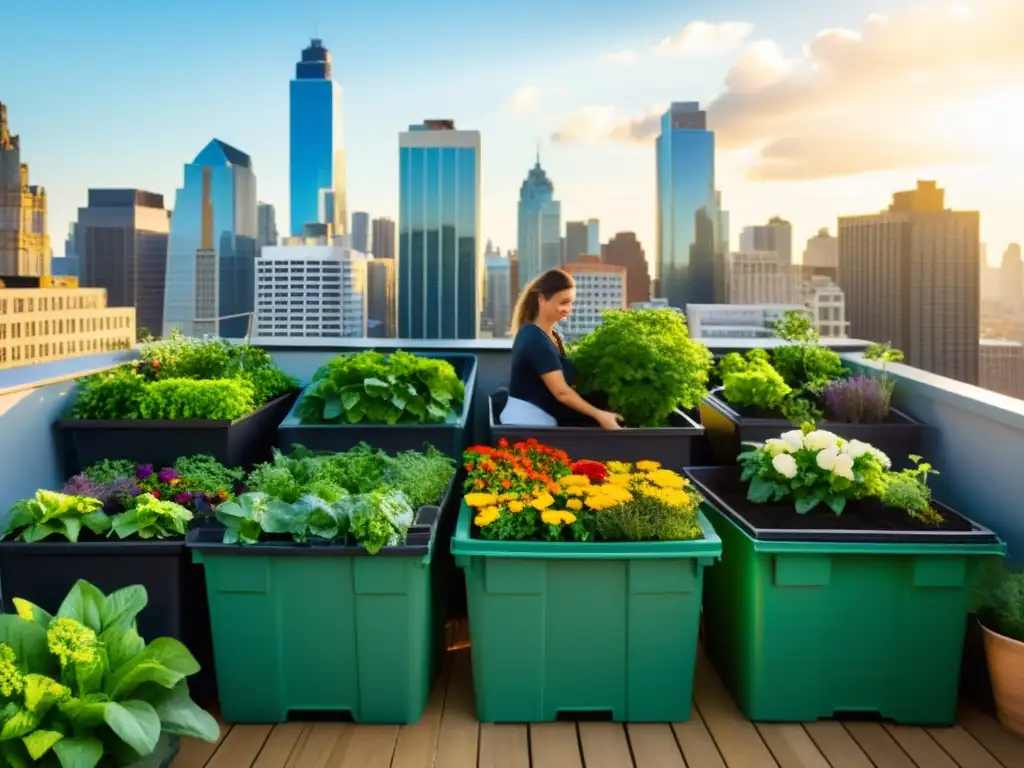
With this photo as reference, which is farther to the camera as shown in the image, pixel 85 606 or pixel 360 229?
pixel 360 229

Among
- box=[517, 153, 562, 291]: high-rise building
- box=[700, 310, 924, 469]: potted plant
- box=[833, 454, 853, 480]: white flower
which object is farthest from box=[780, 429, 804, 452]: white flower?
box=[517, 153, 562, 291]: high-rise building

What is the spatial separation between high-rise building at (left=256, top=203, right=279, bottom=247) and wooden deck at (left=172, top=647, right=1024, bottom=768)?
138 ft

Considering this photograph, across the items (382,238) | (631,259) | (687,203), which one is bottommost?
(631,259)

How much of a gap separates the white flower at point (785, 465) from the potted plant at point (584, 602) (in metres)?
0.33

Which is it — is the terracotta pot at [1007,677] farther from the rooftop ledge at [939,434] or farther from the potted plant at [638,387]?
the potted plant at [638,387]

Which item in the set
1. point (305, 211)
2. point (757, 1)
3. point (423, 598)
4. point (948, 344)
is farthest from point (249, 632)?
point (305, 211)

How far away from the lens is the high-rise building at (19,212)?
105 ft

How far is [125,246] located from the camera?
126 ft

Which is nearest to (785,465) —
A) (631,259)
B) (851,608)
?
(851,608)

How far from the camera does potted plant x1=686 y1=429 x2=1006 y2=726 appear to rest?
8.45 ft

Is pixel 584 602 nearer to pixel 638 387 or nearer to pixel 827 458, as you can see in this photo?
pixel 827 458

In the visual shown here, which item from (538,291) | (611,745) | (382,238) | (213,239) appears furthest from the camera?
(382,238)

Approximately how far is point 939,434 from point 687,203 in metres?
39.3

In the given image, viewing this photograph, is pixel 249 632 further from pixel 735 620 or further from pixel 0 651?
pixel 735 620
